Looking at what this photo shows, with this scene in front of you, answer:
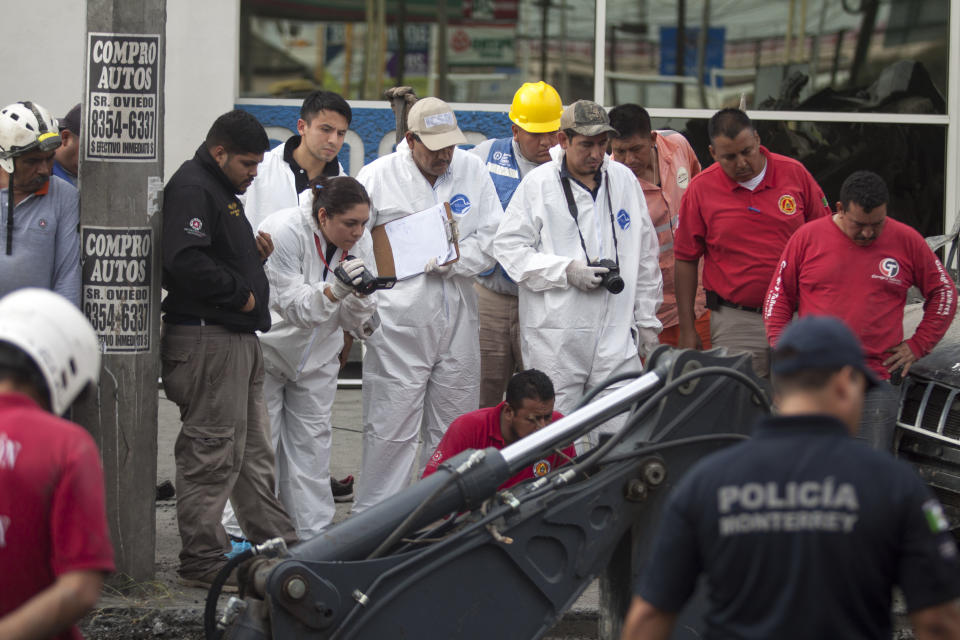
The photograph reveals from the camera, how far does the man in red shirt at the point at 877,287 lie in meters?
6.13

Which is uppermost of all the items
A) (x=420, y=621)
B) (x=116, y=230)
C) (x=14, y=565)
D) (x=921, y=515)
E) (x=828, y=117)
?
(x=828, y=117)

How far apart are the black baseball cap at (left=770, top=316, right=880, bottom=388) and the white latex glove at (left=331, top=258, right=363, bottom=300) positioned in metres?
3.47

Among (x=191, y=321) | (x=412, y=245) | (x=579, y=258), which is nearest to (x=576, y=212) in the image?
(x=579, y=258)

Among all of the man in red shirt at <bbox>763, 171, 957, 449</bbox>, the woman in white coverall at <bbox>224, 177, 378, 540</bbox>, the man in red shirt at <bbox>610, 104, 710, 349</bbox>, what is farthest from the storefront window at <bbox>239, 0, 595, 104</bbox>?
the man in red shirt at <bbox>763, 171, 957, 449</bbox>

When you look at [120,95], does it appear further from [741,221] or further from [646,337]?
[741,221]

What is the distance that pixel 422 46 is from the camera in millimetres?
11023

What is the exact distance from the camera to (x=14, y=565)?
2.67 metres

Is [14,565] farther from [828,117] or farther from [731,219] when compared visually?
[828,117]

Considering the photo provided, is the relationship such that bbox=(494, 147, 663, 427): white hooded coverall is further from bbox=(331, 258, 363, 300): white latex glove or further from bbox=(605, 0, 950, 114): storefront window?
bbox=(605, 0, 950, 114): storefront window

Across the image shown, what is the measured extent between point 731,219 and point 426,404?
184 cm

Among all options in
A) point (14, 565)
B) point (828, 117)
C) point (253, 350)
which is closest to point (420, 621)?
point (14, 565)

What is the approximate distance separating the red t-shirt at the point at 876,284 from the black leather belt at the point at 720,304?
478 mm

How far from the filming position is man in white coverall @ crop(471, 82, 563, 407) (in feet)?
24.1

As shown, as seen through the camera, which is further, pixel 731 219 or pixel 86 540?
pixel 731 219
